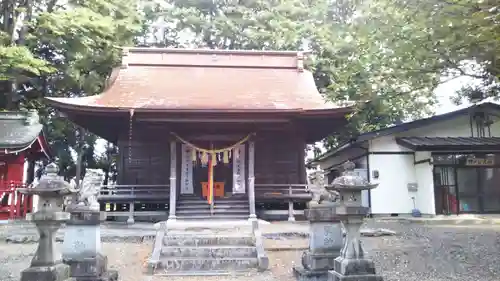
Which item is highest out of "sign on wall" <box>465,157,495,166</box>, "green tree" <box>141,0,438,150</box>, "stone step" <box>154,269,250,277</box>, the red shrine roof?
"green tree" <box>141,0,438,150</box>

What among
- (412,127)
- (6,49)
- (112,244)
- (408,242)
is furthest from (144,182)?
(412,127)

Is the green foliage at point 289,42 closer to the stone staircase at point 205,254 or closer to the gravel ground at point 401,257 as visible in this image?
the gravel ground at point 401,257

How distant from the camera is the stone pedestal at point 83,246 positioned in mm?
6633

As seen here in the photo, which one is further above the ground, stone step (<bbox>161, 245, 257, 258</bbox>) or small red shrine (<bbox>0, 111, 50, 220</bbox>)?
small red shrine (<bbox>0, 111, 50, 220</bbox>)

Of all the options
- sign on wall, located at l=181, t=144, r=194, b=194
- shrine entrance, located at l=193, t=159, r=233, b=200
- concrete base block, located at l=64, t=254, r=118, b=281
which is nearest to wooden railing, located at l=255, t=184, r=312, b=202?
shrine entrance, located at l=193, t=159, r=233, b=200

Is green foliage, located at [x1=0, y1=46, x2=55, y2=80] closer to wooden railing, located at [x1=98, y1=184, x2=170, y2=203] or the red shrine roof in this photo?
the red shrine roof

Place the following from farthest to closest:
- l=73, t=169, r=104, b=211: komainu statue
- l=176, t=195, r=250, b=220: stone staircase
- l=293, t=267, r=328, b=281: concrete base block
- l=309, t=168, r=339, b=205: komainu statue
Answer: l=176, t=195, r=250, b=220: stone staircase
l=309, t=168, r=339, b=205: komainu statue
l=73, t=169, r=104, b=211: komainu statue
l=293, t=267, r=328, b=281: concrete base block

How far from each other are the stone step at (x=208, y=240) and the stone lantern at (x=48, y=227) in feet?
11.0

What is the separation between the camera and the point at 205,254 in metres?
8.73

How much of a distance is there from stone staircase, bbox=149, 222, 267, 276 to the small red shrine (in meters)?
7.63

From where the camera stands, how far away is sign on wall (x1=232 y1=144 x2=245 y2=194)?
13953 mm

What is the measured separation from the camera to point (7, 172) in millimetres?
15281

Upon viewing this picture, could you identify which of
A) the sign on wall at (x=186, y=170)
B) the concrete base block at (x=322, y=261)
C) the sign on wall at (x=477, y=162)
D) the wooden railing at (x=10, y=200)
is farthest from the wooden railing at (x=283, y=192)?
the wooden railing at (x=10, y=200)

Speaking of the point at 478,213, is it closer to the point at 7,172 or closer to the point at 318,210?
the point at 318,210
